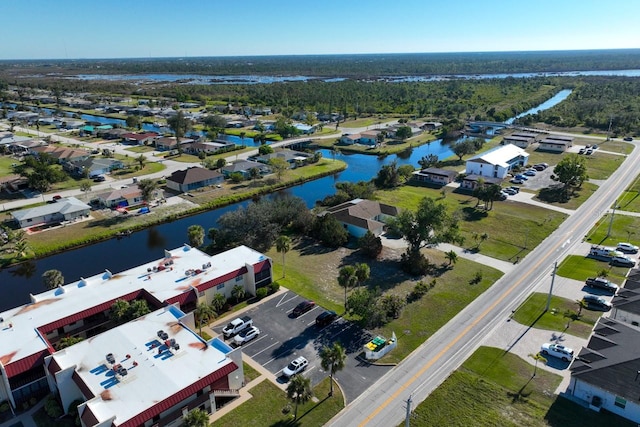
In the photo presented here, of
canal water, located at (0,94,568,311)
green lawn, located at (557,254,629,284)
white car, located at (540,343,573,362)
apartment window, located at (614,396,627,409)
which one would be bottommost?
canal water, located at (0,94,568,311)

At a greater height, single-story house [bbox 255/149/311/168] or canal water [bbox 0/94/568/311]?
single-story house [bbox 255/149/311/168]

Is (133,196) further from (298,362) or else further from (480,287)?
(480,287)

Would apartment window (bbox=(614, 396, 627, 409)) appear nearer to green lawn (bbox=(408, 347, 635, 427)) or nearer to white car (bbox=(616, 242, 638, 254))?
green lawn (bbox=(408, 347, 635, 427))

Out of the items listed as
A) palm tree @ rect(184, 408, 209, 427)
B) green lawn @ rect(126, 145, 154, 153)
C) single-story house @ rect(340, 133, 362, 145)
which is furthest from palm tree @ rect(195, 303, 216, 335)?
single-story house @ rect(340, 133, 362, 145)

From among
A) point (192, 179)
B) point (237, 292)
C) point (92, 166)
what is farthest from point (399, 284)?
point (92, 166)

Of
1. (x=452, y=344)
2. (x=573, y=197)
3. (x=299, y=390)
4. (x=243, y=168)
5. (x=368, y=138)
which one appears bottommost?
(x=452, y=344)

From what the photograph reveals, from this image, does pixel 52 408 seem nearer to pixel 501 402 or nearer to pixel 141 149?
pixel 501 402
